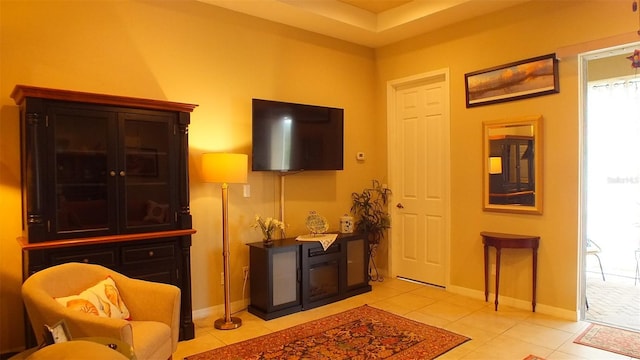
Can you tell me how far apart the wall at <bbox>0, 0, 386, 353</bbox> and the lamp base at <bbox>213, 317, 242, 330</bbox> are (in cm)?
32

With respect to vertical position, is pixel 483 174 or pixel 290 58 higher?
pixel 290 58

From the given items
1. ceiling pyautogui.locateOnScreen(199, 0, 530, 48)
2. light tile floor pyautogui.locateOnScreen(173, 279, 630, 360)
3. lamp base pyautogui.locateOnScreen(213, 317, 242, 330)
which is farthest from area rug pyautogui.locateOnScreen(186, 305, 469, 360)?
ceiling pyautogui.locateOnScreen(199, 0, 530, 48)

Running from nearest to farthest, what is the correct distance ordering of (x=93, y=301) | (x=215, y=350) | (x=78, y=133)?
(x=93, y=301)
(x=78, y=133)
(x=215, y=350)

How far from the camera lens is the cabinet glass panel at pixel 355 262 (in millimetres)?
4469

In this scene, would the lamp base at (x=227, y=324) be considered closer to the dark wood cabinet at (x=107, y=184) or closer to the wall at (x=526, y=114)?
the dark wood cabinet at (x=107, y=184)

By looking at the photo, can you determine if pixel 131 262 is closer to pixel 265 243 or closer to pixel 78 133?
pixel 78 133

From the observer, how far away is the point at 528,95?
3926 millimetres

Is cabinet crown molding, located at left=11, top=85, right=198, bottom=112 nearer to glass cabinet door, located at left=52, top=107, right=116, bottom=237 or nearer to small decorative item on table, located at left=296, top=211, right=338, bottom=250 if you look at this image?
glass cabinet door, located at left=52, top=107, right=116, bottom=237

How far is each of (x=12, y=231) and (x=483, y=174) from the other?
13.9 feet

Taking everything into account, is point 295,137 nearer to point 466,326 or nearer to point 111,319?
point 466,326

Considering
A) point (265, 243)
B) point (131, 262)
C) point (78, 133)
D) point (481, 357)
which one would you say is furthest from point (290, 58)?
point (481, 357)

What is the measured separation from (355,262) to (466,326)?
139 centimetres

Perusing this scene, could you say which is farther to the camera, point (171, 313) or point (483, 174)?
point (483, 174)

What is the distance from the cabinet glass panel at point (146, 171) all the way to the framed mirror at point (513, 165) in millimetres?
3170
